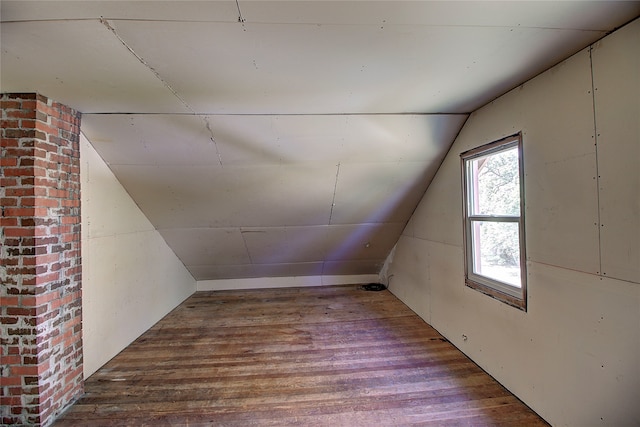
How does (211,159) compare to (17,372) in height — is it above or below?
above

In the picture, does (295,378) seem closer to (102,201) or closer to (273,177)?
(273,177)

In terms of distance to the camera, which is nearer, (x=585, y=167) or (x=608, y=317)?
(x=608, y=317)

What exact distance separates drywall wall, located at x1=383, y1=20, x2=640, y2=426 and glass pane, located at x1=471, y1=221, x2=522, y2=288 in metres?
0.21

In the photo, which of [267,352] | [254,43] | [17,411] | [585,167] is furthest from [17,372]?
[585,167]

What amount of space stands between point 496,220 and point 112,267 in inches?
138

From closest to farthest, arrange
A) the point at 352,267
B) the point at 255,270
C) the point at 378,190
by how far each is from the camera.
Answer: the point at 378,190 < the point at 255,270 < the point at 352,267

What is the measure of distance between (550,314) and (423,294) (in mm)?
1812

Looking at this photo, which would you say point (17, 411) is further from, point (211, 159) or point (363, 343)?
point (363, 343)

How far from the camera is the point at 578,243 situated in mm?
1588

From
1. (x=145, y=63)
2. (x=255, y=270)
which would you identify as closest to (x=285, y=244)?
(x=255, y=270)

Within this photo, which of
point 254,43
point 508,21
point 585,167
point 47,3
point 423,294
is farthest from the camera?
point 423,294

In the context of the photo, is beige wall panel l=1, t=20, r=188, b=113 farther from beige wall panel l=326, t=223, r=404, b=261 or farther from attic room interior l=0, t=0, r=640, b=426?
beige wall panel l=326, t=223, r=404, b=261

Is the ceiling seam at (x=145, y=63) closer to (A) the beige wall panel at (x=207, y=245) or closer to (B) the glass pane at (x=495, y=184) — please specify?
(A) the beige wall panel at (x=207, y=245)

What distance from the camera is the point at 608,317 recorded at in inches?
56.5
